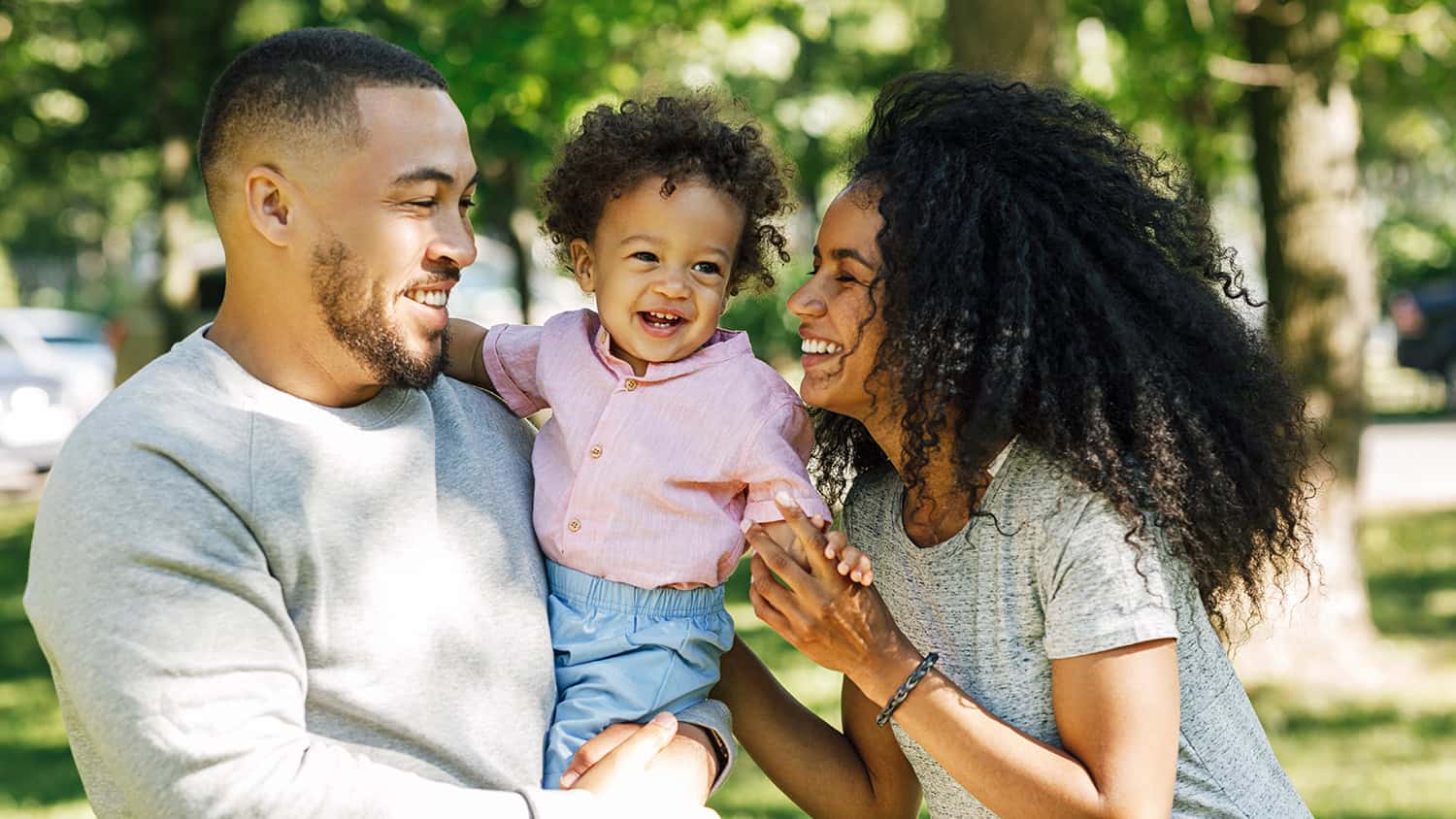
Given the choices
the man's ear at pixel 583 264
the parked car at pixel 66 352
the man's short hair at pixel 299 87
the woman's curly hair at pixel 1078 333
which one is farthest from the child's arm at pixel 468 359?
the parked car at pixel 66 352

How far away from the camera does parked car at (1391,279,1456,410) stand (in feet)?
56.4

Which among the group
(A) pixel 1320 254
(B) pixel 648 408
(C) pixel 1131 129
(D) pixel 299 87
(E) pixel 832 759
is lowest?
(E) pixel 832 759

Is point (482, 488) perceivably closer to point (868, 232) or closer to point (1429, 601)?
point (868, 232)

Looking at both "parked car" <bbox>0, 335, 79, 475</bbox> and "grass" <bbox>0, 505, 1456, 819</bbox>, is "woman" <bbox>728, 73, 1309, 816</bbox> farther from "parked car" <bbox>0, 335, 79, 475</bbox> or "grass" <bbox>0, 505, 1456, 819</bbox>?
"parked car" <bbox>0, 335, 79, 475</bbox>

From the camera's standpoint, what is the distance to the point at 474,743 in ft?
7.59

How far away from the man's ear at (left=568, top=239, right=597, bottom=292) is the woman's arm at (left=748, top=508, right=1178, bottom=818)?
729mm

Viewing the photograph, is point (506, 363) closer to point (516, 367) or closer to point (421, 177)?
point (516, 367)

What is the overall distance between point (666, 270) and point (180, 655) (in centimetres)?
118

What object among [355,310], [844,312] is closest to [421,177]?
[355,310]

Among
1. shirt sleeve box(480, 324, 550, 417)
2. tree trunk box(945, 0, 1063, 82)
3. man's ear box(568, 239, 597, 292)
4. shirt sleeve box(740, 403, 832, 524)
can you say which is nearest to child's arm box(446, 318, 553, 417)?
shirt sleeve box(480, 324, 550, 417)

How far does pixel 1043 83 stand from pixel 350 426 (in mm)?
1555

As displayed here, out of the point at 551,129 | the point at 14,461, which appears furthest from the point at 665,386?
the point at 14,461

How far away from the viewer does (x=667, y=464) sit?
105 inches

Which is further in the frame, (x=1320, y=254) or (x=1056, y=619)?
(x=1320, y=254)
